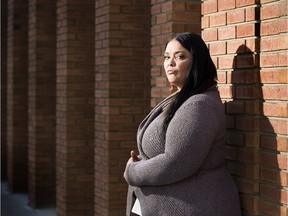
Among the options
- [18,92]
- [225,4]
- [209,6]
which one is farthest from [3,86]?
[225,4]

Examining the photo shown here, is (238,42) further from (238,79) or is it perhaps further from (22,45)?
(22,45)

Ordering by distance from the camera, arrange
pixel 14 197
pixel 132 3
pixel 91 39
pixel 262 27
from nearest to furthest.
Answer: pixel 262 27, pixel 132 3, pixel 91 39, pixel 14 197

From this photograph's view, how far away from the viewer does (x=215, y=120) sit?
10.6ft

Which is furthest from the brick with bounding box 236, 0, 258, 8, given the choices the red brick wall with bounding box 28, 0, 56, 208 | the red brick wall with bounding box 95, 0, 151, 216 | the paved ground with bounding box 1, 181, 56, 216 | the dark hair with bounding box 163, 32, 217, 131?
the red brick wall with bounding box 28, 0, 56, 208

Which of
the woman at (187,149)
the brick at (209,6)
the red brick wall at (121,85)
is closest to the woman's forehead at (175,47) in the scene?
the woman at (187,149)

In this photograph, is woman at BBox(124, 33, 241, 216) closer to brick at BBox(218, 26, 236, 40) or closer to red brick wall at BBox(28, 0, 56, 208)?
brick at BBox(218, 26, 236, 40)

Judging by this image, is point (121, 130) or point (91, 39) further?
point (91, 39)

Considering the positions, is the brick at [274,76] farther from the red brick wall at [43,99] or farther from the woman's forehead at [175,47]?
the red brick wall at [43,99]

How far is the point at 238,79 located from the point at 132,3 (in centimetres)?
295

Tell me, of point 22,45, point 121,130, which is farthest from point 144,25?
point 22,45

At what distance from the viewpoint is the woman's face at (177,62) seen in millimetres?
3418

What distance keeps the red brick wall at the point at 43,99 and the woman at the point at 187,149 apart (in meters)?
6.01

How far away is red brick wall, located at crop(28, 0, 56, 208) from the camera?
9297 millimetres

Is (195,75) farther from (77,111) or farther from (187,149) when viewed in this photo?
(77,111)
